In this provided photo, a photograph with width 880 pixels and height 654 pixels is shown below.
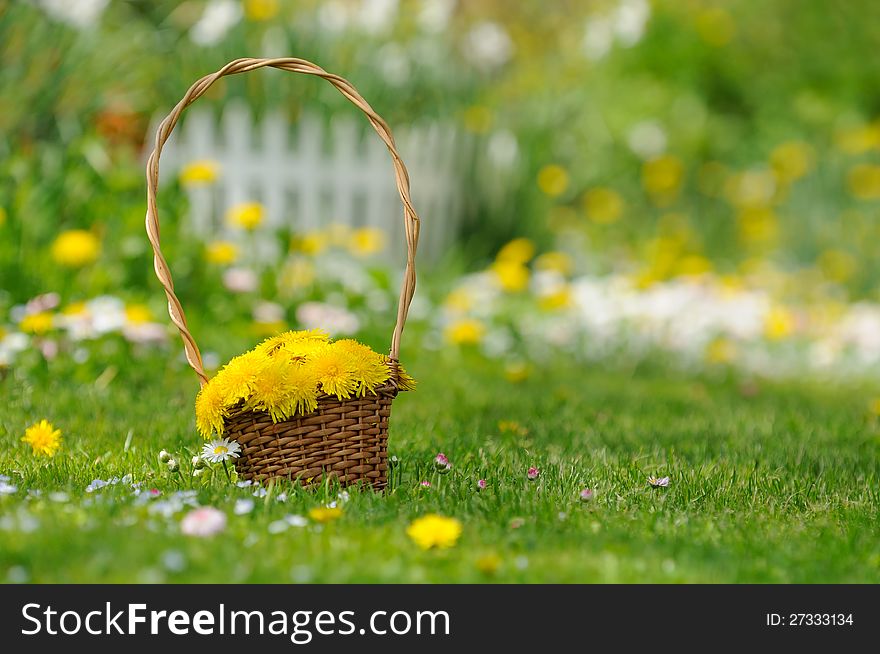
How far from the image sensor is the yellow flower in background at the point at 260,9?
6.21 meters

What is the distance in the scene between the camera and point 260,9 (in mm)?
6195

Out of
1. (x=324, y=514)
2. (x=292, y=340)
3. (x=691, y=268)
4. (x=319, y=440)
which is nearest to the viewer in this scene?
(x=324, y=514)

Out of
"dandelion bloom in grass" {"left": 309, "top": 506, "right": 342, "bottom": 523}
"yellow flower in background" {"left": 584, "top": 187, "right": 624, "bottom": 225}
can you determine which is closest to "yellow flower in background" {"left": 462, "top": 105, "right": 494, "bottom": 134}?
"yellow flower in background" {"left": 584, "top": 187, "right": 624, "bottom": 225}

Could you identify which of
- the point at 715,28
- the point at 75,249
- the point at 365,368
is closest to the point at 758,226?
the point at 715,28

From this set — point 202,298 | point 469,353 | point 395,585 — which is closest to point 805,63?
point 469,353

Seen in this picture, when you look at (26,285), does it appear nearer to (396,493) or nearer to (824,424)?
(396,493)

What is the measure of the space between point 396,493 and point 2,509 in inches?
30.4

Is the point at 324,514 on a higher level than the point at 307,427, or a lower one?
lower

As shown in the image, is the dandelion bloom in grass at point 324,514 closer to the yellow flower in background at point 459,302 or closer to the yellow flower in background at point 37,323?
the yellow flower in background at point 37,323

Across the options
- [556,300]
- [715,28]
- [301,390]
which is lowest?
[301,390]

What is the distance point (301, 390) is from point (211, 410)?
7.8 inches

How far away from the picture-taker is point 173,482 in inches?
87.9

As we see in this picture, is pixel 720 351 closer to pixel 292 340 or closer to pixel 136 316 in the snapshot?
pixel 136 316

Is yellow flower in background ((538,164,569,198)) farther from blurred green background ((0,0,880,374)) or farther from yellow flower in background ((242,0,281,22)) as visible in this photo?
yellow flower in background ((242,0,281,22))
